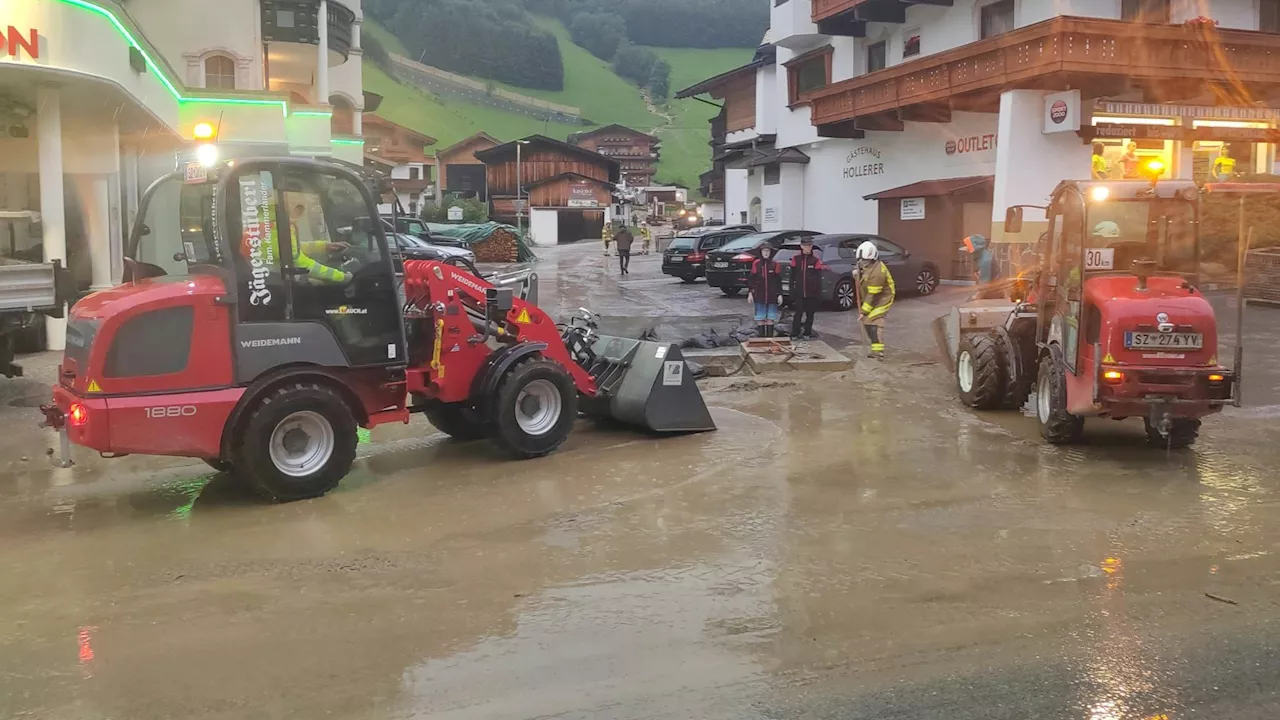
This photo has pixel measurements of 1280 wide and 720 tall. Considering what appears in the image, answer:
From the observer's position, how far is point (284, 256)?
716 cm

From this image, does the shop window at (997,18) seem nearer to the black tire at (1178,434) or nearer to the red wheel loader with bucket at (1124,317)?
the red wheel loader with bucket at (1124,317)

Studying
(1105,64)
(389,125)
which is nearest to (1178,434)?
(1105,64)

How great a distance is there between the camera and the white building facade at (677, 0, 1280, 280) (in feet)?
67.6

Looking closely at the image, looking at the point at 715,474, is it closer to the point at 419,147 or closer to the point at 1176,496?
the point at 1176,496

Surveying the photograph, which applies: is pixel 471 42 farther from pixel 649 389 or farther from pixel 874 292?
pixel 649 389

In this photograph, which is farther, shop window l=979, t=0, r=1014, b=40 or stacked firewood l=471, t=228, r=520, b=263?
stacked firewood l=471, t=228, r=520, b=263

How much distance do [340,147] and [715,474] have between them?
21.1m

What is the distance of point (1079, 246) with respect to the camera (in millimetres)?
8852

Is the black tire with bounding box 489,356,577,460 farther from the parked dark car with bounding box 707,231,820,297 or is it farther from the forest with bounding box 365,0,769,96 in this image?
the forest with bounding box 365,0,769,96

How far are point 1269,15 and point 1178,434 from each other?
1999cm

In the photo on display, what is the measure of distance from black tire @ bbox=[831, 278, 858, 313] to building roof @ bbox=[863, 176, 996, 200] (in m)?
4.80

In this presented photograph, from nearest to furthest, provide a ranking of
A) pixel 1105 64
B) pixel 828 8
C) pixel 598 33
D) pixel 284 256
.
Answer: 1. pixel 284 256
2. pixel 1105 64
3. pixel 828 8
4. pixel 598 33

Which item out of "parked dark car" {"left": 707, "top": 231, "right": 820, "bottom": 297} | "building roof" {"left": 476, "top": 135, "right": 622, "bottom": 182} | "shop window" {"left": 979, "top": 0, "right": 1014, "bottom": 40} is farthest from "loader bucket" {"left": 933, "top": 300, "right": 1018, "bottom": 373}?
"building roof" {"left": 476, "top": 135, "right": 622, "bottom": 182}

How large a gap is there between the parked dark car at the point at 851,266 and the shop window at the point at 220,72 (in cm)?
1419
